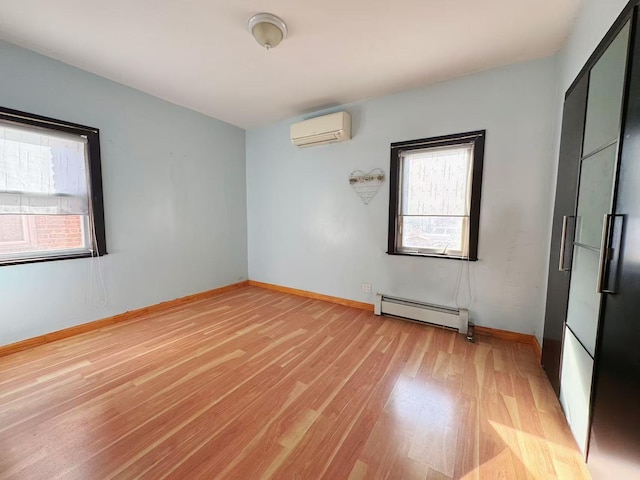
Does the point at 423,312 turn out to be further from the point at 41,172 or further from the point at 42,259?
the point at 41,172

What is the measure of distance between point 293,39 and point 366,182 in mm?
1648

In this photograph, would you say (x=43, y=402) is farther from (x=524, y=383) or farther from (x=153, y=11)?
(x=524, y=383)

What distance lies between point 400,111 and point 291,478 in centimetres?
328

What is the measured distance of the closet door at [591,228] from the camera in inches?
44.7

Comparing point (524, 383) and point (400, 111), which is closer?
point (524, 383)

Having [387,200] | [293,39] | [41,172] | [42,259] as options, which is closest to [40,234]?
[42,259]

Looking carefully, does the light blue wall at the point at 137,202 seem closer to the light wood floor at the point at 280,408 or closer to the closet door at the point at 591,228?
the light wood floor at the point at 280,408

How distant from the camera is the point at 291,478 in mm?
1146

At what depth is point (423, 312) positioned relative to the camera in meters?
2.73

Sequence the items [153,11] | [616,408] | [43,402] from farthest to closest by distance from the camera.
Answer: [153,11] < [43,402] < [616,408]

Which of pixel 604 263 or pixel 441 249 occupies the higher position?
pixel 604 263

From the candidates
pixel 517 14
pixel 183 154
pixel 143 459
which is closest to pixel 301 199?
pixel 183 154

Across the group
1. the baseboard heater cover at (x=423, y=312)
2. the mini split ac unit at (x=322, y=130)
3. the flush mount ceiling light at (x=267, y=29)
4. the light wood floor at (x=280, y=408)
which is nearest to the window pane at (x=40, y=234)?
the light wood floor at (x=280, y=408)

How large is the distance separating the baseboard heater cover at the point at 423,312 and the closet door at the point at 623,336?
4.63ft
